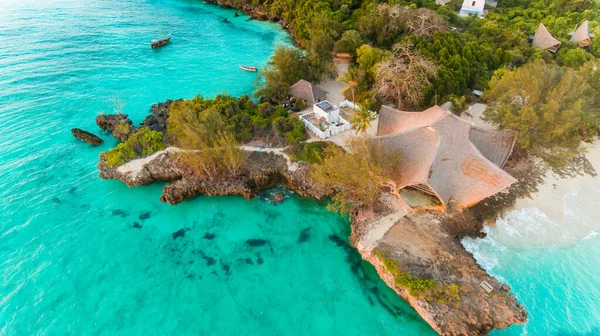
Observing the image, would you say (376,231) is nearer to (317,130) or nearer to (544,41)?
(317,130)

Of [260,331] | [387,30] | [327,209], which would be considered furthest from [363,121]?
[387,30]

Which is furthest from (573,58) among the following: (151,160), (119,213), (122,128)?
(122,128)

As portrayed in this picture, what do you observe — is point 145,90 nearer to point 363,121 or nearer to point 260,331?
point 363,121

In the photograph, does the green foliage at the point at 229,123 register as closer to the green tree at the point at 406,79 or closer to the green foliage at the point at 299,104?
the green foliage at the point at 299,104

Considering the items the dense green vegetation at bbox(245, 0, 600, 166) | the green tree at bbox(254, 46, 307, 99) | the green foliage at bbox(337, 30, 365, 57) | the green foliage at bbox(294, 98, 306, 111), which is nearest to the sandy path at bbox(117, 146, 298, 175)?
the green foliage at bbox(294, 98, 306, 111)

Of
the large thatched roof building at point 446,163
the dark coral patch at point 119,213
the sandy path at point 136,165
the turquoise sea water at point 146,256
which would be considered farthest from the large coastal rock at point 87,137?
the large thatched roof building at point 446,163

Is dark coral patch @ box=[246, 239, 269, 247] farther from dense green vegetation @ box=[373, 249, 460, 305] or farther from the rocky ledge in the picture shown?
dense green vegetation @ box=[373, 249, 460, 305]
